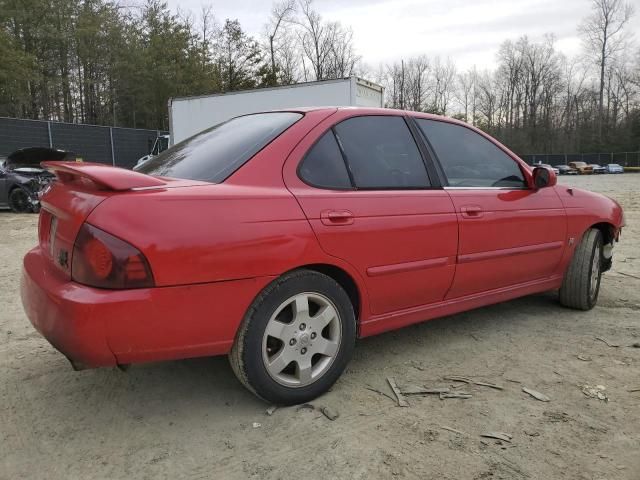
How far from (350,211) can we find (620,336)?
90.1 inches

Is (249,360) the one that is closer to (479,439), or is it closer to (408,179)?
(479,439)

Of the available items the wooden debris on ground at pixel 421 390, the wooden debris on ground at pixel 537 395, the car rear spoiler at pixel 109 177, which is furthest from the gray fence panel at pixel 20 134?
the wooden debris on ground at pixel 537 395

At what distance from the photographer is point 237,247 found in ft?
7.27

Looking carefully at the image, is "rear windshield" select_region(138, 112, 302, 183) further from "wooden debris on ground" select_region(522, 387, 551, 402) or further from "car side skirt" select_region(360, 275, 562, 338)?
"wooden debris on ground" select_region(522, 387, 551, 402)

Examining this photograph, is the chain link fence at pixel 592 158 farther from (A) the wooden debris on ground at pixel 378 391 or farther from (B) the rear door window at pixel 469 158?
(A) the wooden debris on ground at pixel 378 391

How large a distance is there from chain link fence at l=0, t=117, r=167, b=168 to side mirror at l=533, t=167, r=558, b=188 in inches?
773

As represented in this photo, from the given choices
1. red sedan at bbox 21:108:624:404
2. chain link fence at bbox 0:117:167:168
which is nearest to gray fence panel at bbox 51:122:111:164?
chain link fence at bbox 0:117:167:168

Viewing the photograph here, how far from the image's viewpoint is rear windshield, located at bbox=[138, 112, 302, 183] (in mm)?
2551

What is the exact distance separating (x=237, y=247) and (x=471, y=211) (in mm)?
1614

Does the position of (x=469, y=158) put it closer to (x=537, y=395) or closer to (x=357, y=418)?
(x=537, y=395)

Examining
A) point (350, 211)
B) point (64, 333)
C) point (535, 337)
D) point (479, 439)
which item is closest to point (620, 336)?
point (535, 337)

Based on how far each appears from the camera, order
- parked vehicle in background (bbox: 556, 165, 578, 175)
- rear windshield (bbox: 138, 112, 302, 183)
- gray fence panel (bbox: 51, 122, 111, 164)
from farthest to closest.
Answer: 1. parked vehicle in background (bbox: 556, 165, 578, 175)
2. gray fence panel (bbox: 51, 122, 111, 164)
3. rear windshield (bbox: 138, 112, 302, 183)

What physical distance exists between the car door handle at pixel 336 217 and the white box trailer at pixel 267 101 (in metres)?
8.32

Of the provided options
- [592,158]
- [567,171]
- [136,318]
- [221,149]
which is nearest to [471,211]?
[221,149]
